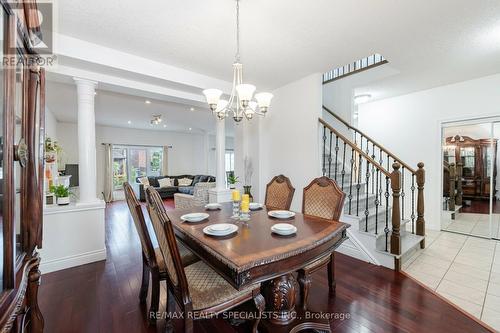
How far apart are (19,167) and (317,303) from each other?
7.34 ft

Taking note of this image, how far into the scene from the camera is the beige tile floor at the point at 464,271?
2.01 meters

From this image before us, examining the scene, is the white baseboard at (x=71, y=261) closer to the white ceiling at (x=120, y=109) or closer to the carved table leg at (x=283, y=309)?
the carved table leg at (x=283, y=309)

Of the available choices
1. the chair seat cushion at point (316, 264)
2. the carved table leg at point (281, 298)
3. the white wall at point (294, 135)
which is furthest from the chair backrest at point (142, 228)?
the white wall at point (294, 135)

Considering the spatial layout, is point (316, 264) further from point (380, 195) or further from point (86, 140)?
point (86, 140)

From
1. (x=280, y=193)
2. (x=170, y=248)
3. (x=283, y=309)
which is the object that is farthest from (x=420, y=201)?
(x=170, y=248)

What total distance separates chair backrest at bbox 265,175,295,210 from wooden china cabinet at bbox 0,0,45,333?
206 centimetres

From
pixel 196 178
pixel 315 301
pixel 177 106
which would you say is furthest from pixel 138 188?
pixel 315 301

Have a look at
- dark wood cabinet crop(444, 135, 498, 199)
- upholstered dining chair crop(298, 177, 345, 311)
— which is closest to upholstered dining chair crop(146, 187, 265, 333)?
upholstered dining chair crop(298, 177, 345, 311)

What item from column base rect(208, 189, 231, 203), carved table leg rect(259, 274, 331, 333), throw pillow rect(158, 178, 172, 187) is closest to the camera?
carved table leg rect(259, 274, 331, 333)

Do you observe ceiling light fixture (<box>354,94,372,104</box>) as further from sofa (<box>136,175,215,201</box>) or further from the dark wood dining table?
sofa (<box>136,175,215,201</box>)

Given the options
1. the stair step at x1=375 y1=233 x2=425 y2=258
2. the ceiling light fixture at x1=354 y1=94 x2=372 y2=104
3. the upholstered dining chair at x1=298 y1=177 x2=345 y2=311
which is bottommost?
the stair step at x1=375 y1=233 x2=425 y2=258

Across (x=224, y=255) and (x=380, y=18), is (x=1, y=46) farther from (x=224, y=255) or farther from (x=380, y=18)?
(x=380, y=18)

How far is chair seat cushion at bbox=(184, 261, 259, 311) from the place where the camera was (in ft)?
4.33

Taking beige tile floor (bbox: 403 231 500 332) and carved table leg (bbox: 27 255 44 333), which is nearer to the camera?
carved table leg (bbox: 27 255 44 333)
